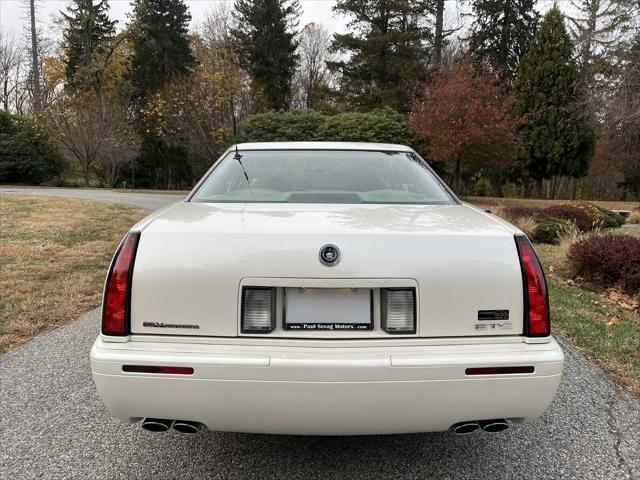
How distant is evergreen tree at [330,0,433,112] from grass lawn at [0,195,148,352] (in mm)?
22511

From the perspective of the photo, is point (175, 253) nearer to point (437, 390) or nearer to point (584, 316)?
point (437, 390)

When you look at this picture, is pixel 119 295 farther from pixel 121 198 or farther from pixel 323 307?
pixel 121 198

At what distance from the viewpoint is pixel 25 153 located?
2888 centimetres

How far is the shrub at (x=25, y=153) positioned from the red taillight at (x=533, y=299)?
33.2 metres

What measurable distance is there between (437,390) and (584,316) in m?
3.45

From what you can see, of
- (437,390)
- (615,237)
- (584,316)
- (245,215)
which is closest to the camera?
(437,390)

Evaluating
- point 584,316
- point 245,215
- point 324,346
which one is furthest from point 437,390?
point 584,316

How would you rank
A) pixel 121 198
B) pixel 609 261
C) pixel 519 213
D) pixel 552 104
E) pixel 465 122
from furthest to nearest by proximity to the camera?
1. pixel 552 104
2. pixel 121 198
3. pixel 465 122
4. pixel 519 213
5. pixel 609 261

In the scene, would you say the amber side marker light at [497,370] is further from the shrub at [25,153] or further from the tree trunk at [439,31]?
the shrub at [25,153]

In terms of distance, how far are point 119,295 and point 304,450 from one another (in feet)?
3.95

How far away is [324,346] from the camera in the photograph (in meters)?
1.81

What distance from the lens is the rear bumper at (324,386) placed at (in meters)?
1.73

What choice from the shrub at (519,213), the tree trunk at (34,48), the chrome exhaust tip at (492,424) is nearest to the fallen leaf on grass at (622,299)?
the chrome exhaust tip at (492,424)

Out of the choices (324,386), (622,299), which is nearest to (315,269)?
(324,386)
